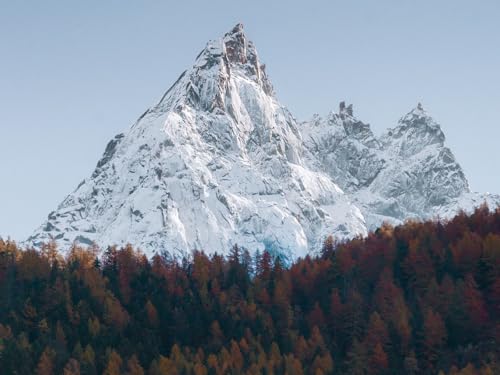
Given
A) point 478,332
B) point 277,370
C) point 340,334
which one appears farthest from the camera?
point 340,334

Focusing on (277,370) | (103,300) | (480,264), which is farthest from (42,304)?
(480,264)

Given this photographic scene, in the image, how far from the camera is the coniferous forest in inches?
4820

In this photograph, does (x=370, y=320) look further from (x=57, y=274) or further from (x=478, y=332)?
(x=57, y=274)

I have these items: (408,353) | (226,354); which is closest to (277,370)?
(226,354)

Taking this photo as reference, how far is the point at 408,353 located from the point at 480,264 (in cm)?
2421

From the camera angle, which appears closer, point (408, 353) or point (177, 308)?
point (408, 353)

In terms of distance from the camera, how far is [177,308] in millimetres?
143250

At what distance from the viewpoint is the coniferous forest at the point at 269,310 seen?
122m

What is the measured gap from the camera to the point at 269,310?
145 metres

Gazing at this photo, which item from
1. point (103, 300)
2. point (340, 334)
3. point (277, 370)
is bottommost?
point (277, 370)

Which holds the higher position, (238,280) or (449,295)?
(238,280)

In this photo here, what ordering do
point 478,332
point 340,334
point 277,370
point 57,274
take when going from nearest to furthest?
1. point 277,370
2. point 478,332
3. point 340,334
4. point 57,274

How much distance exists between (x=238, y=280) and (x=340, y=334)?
1050 inches

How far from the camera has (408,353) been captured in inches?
4887
